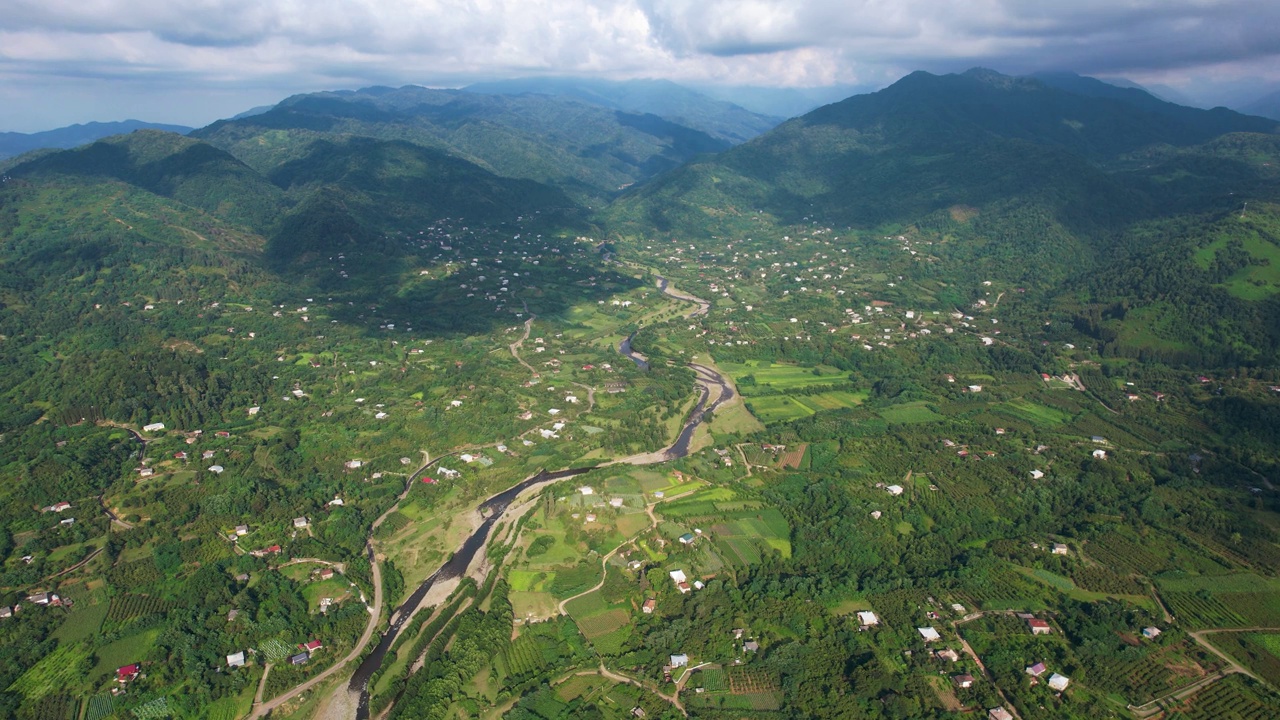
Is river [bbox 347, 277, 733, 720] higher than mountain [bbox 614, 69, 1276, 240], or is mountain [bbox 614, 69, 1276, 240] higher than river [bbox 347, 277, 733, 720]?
mountain [bbox 614, 69, 1276, 240]

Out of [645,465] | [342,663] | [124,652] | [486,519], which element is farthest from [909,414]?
[124,652]

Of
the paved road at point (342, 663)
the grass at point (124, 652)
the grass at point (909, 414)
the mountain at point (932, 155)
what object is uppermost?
the mountain at point (932, 155)

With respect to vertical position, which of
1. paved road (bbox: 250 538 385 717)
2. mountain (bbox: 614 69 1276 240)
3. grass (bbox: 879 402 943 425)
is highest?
mountain (bbox: 614 69 1276 240)

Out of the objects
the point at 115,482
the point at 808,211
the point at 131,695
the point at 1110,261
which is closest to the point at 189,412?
the point at 115,482

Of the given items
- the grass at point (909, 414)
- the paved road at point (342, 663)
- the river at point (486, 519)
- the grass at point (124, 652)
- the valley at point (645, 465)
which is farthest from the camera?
the grass at point (909, 414)

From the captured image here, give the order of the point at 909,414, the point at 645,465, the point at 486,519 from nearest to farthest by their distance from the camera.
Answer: the point at 486,519 → the point at 645,465 → the point at 909,414

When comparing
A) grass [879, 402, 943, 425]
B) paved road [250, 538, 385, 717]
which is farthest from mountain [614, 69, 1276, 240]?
paved road [250, 538, 385, 717]

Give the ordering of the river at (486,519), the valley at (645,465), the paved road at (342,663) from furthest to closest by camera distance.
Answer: the river at (486,519) < the valley at (645,465) < the paved road at (342,663)

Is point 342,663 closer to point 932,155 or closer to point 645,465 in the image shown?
point 645,465

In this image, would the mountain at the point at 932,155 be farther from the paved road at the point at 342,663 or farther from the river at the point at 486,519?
the paved road at the point at 342,663

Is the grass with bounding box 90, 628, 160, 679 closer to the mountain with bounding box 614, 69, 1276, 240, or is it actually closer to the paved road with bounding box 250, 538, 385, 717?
the paved road with bounding box 250, 538, 385, 717

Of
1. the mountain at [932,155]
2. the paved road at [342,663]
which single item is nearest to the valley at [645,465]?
the paved road at [342,663]
